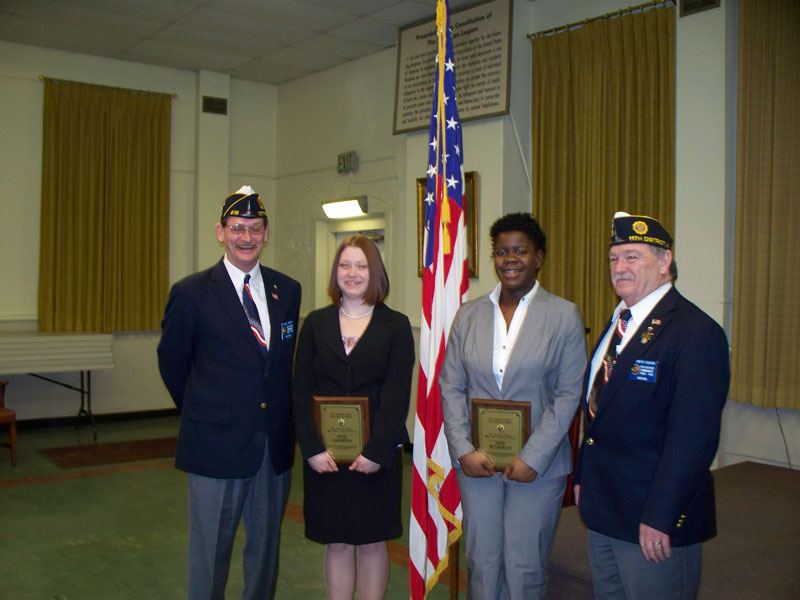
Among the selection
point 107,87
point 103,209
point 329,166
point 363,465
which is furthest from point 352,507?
point 107,87

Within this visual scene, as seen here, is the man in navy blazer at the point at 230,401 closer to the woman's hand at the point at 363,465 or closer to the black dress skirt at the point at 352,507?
the black dress skirt at the point at 352,507

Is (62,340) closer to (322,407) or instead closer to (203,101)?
(203,101)

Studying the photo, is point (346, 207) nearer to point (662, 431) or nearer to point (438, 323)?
point (438, 323)

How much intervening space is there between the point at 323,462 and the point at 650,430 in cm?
112

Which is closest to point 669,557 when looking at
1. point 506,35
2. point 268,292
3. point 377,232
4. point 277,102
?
point 268,292

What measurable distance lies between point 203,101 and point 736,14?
5439 millimetres

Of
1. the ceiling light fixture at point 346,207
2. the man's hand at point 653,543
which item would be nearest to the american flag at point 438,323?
the man's hand at point 653,543

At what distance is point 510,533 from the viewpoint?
2.29 m

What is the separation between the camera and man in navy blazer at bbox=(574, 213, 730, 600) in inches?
72.6

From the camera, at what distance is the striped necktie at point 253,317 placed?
262 centimetres

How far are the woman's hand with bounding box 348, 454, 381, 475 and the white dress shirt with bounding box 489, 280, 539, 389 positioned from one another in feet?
1.69

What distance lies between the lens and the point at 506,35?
→ 532 cm

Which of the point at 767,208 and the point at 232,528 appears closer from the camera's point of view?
the point at 232,528

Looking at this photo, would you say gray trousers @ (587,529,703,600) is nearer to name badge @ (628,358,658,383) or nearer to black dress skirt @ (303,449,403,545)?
name badge @ (628,358,658,383)
